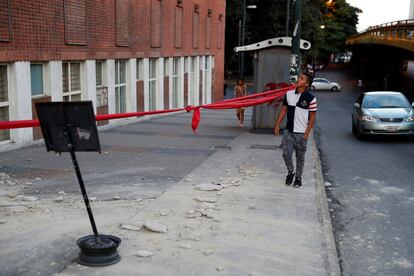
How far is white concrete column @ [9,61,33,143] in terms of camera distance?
40.0 ft

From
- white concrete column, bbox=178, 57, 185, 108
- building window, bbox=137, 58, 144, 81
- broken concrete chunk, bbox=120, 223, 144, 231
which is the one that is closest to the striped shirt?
broken concrete chunk, bbox=120, 223, 144, 231

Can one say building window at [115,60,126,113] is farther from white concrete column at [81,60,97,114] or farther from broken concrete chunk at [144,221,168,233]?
broken concrete chunk at [144,221,168,233]

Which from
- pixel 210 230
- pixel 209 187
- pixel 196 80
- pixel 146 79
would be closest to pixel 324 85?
pixel 196 80

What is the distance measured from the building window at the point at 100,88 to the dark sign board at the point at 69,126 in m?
12.2

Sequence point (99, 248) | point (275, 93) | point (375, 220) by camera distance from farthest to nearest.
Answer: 1. point (275, 93)
2. point (375, 220)
3. point (99, 248)

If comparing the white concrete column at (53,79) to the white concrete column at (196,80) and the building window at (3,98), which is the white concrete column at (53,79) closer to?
the building window at (3,98)

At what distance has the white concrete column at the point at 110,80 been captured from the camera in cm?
1780

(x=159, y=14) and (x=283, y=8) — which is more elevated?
(x=283, y=8)

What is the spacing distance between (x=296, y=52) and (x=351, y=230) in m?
7.79

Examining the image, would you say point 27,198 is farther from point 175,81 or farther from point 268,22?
point 268,22

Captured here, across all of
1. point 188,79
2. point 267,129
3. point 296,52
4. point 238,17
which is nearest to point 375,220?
point 296,52

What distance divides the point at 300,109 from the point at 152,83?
15.5 m

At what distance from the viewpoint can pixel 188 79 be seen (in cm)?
2956

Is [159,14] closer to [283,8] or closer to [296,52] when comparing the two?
[296,52]
